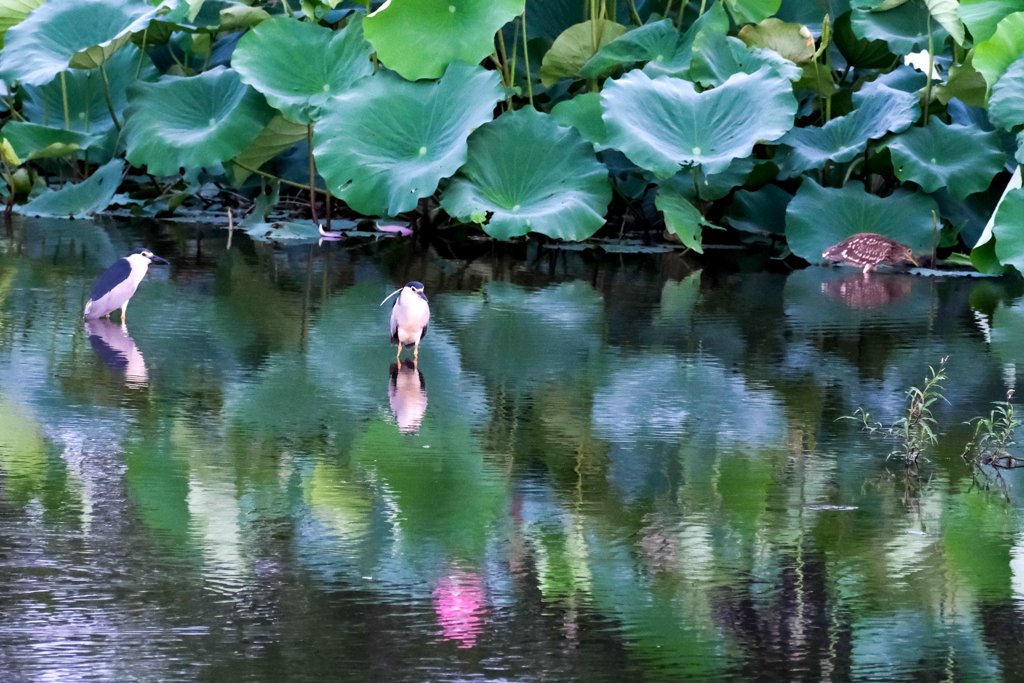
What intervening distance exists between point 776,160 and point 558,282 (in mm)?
1657

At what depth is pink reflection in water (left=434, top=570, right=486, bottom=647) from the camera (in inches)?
71.2

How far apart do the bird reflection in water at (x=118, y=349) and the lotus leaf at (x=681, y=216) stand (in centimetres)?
267

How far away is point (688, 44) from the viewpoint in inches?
244

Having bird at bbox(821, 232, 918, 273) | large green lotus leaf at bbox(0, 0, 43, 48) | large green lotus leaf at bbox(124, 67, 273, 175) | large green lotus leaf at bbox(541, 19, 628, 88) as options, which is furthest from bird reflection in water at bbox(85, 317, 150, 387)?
large green lotus leaf at bbox(0, 0, 43, 48)

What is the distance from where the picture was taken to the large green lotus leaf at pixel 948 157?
572cm

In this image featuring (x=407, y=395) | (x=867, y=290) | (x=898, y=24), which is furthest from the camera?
(x=898, y=24)

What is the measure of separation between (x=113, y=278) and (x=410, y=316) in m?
1.11

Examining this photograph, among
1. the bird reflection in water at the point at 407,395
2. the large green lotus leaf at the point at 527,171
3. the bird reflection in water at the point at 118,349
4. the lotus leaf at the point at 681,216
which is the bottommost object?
the bird reflection in water at the point at 407,395

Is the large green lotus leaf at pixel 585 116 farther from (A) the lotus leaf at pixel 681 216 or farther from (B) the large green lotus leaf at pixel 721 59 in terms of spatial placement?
(B) the large green lotus leaf at pixel 721 59

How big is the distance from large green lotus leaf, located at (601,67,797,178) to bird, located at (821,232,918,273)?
0.58 m

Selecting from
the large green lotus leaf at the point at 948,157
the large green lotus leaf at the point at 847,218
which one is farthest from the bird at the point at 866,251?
the large green lotus leaf at the point at 948,157

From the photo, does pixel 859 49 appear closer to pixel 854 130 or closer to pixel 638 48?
pixel 854 130

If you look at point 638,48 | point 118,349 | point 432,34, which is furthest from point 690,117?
point 118,349

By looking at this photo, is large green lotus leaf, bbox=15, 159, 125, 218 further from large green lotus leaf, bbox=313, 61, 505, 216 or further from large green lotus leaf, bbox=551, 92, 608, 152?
large green lotus leaf, bbox=551, 92, 608, 152
